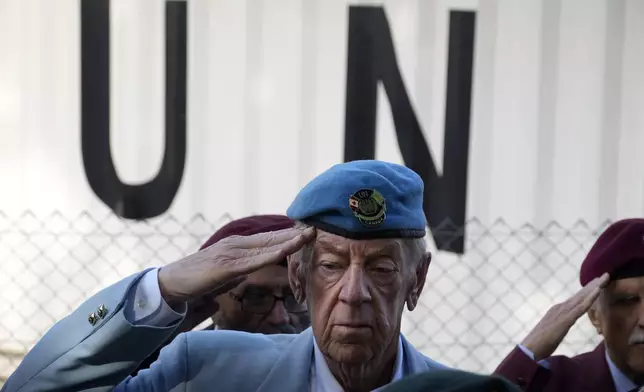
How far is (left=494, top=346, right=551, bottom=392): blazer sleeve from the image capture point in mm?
2055

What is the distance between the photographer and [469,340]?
3.16 m

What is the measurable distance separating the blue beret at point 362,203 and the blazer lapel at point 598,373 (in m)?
0.91

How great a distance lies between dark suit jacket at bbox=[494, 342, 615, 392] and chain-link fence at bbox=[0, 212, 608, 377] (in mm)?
915

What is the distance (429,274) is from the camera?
310cm

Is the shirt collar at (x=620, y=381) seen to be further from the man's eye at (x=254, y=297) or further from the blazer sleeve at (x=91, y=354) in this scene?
the blazer sleeve at (x=91, y=354)

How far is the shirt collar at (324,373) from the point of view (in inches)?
62.2

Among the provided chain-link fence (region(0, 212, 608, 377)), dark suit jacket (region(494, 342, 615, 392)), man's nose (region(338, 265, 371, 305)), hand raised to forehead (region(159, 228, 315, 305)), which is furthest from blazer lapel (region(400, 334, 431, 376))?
chain-link fence (region(0, 212, 608, 377))

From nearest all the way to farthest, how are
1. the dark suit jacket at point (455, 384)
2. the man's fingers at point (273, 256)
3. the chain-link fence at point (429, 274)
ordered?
the dark suit jacket at point (455, 384)
the man's fingers at point (273, 256)
the chain-link fence at point (429, 274)

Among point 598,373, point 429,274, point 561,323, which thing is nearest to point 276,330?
point 561,323

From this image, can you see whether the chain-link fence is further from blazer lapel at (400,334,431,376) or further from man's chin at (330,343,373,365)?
man's chin at (330,343,373,365)

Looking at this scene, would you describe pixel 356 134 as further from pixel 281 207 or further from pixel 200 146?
pixel 200 146

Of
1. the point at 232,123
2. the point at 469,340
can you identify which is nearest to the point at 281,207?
the point at 232,123

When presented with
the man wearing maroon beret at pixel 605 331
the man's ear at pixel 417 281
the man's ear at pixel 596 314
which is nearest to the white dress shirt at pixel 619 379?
the man wearing maroon beret at pixel 605 331

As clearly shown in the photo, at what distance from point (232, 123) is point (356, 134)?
0.48 meters
